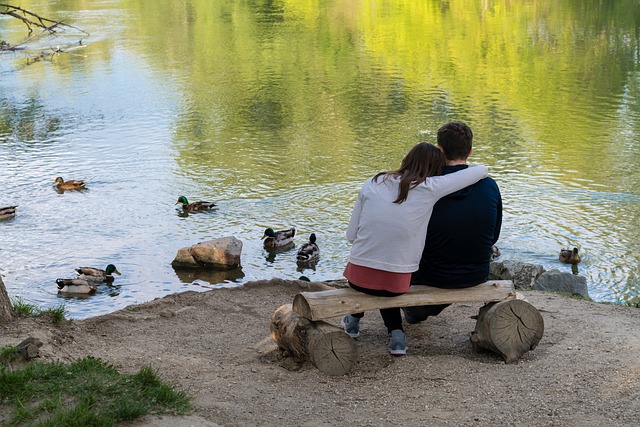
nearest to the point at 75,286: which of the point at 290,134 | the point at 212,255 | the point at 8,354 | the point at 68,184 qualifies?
the point at 212,255

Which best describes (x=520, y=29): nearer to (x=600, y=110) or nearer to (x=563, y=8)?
(x=563, y=8)

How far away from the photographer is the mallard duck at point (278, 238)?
46.3ft

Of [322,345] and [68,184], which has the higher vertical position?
[322,345]

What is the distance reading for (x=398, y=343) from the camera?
719 centimetres

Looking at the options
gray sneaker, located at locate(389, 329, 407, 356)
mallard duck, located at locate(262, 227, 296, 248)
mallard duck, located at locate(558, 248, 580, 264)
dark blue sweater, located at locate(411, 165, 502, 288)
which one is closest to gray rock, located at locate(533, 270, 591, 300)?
mallard duck, located at locate(558, 248, 580, 264)

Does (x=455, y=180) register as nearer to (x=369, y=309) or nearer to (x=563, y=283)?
(x=369, y=309)

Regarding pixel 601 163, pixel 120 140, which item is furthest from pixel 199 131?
pixel 601 163

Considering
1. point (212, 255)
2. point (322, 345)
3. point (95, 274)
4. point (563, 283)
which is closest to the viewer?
point (322, 345)

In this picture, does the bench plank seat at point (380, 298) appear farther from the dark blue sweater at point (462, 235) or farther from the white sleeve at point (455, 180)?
the white sleeve at point (455, 180)

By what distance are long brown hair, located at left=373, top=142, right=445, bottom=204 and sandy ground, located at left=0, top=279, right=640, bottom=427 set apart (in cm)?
144

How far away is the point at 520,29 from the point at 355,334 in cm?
3589

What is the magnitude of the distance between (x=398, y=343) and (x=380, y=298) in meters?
0.49

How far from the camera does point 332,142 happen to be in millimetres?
21484

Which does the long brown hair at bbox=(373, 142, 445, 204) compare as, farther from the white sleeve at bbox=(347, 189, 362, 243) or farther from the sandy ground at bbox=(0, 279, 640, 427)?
the sandy ground at bbox=(0, 279, 640, 427)
